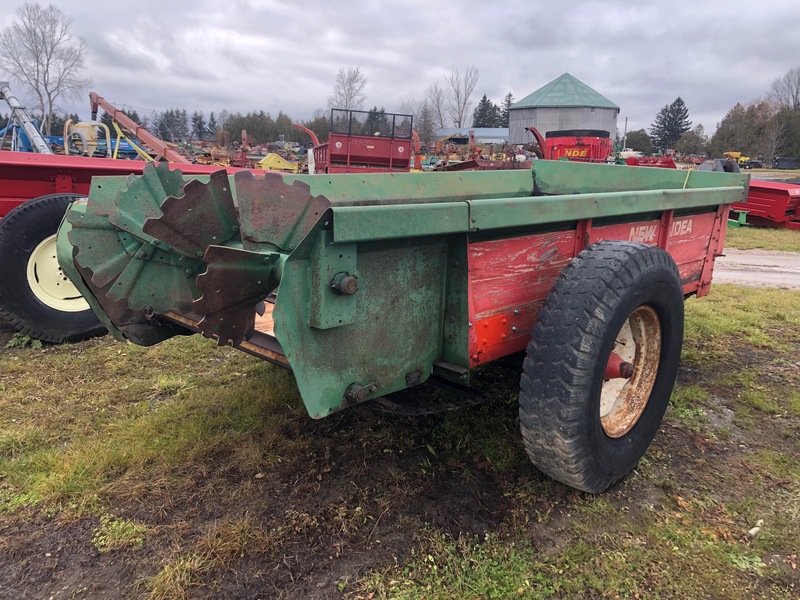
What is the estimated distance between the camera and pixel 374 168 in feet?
41.4

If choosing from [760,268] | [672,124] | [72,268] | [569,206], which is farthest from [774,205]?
[672,124]

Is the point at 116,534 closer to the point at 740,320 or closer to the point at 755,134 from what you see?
the point at 740,320

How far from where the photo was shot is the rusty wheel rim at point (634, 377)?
2635 millimetres

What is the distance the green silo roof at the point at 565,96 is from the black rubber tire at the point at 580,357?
52.6 m

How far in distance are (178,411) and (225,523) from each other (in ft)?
3.56

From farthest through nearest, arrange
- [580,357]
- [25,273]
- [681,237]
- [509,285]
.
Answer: [25,273], [681,237], [509,285], [580,357]

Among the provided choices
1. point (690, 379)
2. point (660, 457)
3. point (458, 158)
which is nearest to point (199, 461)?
point (660, 457)

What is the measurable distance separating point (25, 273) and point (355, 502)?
3.31 metres

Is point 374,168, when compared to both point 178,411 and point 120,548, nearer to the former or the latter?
point 178,411

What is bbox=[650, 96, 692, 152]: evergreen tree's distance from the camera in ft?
267

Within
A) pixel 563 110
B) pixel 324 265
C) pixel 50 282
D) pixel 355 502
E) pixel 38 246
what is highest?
Answer: pixel 563 110

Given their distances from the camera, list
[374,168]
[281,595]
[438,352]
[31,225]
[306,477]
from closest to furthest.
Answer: [281,595] < [438,352] < [306,477] < [31,225] < [374,168]

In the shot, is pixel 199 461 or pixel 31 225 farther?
pixel 31 225

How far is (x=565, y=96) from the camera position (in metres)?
51.5
